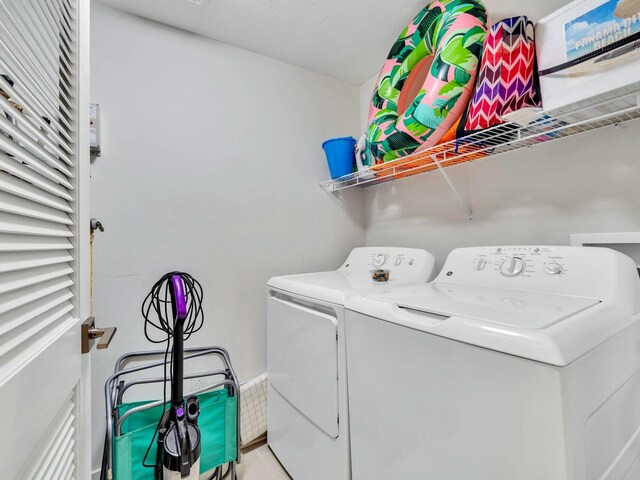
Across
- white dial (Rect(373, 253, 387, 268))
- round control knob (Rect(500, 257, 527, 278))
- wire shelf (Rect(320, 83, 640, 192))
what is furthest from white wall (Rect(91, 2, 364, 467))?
round control knob (Rect(500, 257, 527, 278))

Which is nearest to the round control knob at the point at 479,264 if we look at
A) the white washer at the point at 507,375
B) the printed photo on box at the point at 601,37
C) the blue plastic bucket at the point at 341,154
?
the white washer at the point at 507,375

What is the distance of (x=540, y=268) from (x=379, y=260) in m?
0.83

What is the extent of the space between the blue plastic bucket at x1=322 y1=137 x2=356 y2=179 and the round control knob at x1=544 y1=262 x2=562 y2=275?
1224 mm

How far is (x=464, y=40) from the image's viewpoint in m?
1.28

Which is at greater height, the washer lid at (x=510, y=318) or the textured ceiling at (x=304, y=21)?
the textured ceiling at (x=304, y=21)

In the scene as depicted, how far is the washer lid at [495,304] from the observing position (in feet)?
2.49

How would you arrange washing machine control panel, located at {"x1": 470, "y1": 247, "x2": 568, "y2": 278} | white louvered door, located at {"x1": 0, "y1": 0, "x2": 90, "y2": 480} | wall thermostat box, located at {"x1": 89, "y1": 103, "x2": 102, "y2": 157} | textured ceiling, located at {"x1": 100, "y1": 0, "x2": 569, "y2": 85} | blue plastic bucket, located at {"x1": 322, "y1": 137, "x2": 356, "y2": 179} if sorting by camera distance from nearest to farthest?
white louvered door, located at {"x1": 0, "y1": 0, "x2": 90, "y2": 480}
washing machine control panel, located at {"x1": 470, "y1": 247, "x2": 568, "y2": 278}
wall thermostat box, located at {"x1": 89, "y1": 103, "x2": 102, "y2": 157}
textured ceiling, located at {"x1": 100, "y1": 0, "x2": 569, "y2": 85}
blue plastic bucket, located at {"x1": 322, "y1": 137, "x2": 356, "y2": 179}

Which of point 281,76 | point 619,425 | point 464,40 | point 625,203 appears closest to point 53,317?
point 619,425

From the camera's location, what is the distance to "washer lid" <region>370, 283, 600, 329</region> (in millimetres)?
758

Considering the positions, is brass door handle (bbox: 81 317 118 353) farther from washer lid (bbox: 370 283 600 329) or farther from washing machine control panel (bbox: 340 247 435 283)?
washing machine control panel (bbox: 340 247 435 283)

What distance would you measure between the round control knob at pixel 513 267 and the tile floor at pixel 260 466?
147cm

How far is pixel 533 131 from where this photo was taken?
1.18m

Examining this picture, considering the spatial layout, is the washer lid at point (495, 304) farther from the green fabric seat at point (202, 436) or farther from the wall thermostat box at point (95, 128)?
the wall thermostat box at point (95, 128)

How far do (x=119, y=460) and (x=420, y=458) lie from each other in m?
1.22
